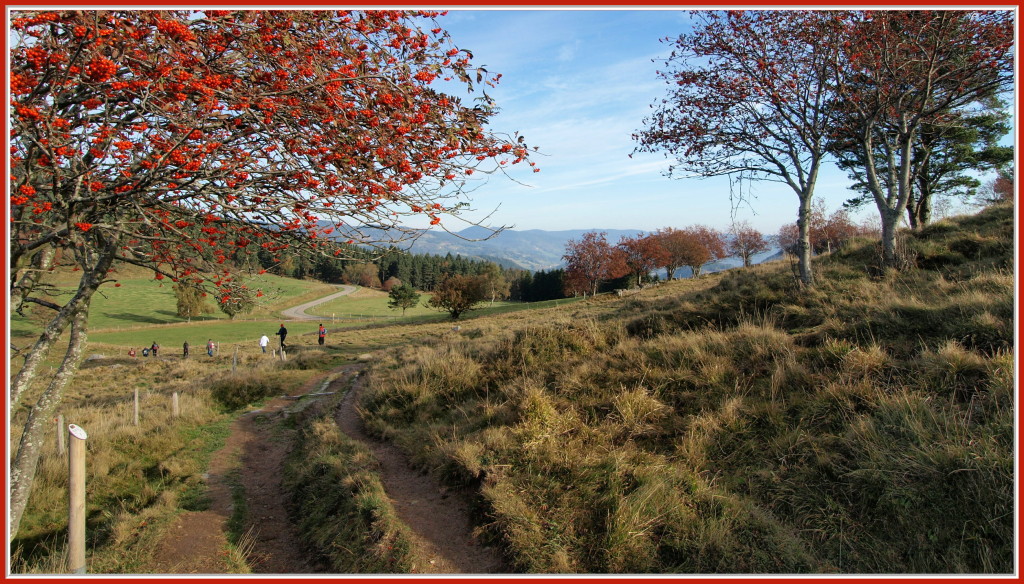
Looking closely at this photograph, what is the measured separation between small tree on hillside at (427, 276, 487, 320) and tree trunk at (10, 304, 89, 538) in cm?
4633

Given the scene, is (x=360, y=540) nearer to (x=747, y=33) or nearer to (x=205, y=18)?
(x=205, y=18)

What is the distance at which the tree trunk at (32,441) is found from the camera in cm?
473

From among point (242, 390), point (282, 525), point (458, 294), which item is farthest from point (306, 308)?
point (282, 525)

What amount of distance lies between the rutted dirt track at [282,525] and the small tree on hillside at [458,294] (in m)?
43.6

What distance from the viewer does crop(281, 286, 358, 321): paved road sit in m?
60.3

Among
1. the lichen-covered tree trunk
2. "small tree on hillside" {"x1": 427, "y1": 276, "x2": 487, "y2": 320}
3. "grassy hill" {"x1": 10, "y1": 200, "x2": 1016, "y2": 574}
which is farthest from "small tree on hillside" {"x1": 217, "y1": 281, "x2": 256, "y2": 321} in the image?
"small tree on hillside" {"x1": 427, "y1": 276, "x2": 487, "y2": 320}

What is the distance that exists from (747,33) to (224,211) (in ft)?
35.7

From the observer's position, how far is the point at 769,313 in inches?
349

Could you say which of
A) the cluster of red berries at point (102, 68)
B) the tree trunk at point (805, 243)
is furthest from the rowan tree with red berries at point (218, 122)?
the tree trunk at point (805, 243)

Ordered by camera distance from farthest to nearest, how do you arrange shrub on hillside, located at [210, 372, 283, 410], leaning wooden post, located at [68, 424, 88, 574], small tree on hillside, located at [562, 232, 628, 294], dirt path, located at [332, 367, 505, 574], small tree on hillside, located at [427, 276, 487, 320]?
1. small tree on hillside, located at [562, 232, 628, 294]
2. small tree on hillside, located at [427, 276, 487, 320]
3. shrub on hillside, located at [210, 372, 283, 410]
4. dirt path, located at [332, 367, 505, 574]
5. leaning wooden post, located at [68, 424, 88, 574]

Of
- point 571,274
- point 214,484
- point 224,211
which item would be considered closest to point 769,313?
point 224,211

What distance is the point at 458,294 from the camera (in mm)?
51625

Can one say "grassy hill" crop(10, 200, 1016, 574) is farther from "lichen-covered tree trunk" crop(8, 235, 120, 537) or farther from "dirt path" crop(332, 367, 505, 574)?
"lichen-covered tree trunk" crop(8, 235, 120, 537)

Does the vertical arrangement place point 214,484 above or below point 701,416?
below
